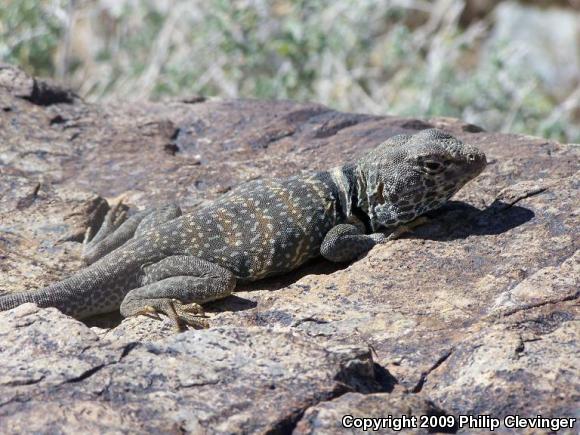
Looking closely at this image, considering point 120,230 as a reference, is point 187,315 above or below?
below

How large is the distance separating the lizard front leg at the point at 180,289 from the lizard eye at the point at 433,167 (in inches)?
62.2

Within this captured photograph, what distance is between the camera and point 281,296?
5637mm

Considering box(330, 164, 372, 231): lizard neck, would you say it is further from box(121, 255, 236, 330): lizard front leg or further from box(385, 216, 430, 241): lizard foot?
box(121, 255, 236, 330): lizard front leg

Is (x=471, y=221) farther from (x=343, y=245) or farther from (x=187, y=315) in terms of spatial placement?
(x=187, y=315)

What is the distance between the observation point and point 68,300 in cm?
562

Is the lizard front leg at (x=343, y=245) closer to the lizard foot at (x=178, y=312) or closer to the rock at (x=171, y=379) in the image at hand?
the lizard foot at (x=178, y=312)

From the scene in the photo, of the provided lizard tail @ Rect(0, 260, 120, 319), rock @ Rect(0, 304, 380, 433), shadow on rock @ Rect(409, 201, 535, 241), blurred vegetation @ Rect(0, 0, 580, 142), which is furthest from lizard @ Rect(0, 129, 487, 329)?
blurred vegetation @ Rect(0, 0, 580, 142)

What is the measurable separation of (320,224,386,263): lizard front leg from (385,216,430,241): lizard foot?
4.4 inches

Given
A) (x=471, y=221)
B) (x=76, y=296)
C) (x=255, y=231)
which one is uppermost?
(x=471, y=221)

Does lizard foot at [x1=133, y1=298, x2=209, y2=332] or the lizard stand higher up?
the lizard

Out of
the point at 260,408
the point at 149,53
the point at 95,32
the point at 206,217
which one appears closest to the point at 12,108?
the point at 206,217

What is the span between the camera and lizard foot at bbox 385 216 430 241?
6.12 m

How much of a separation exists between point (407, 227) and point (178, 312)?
1.81m

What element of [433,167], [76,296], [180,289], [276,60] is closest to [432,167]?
[433,167]
